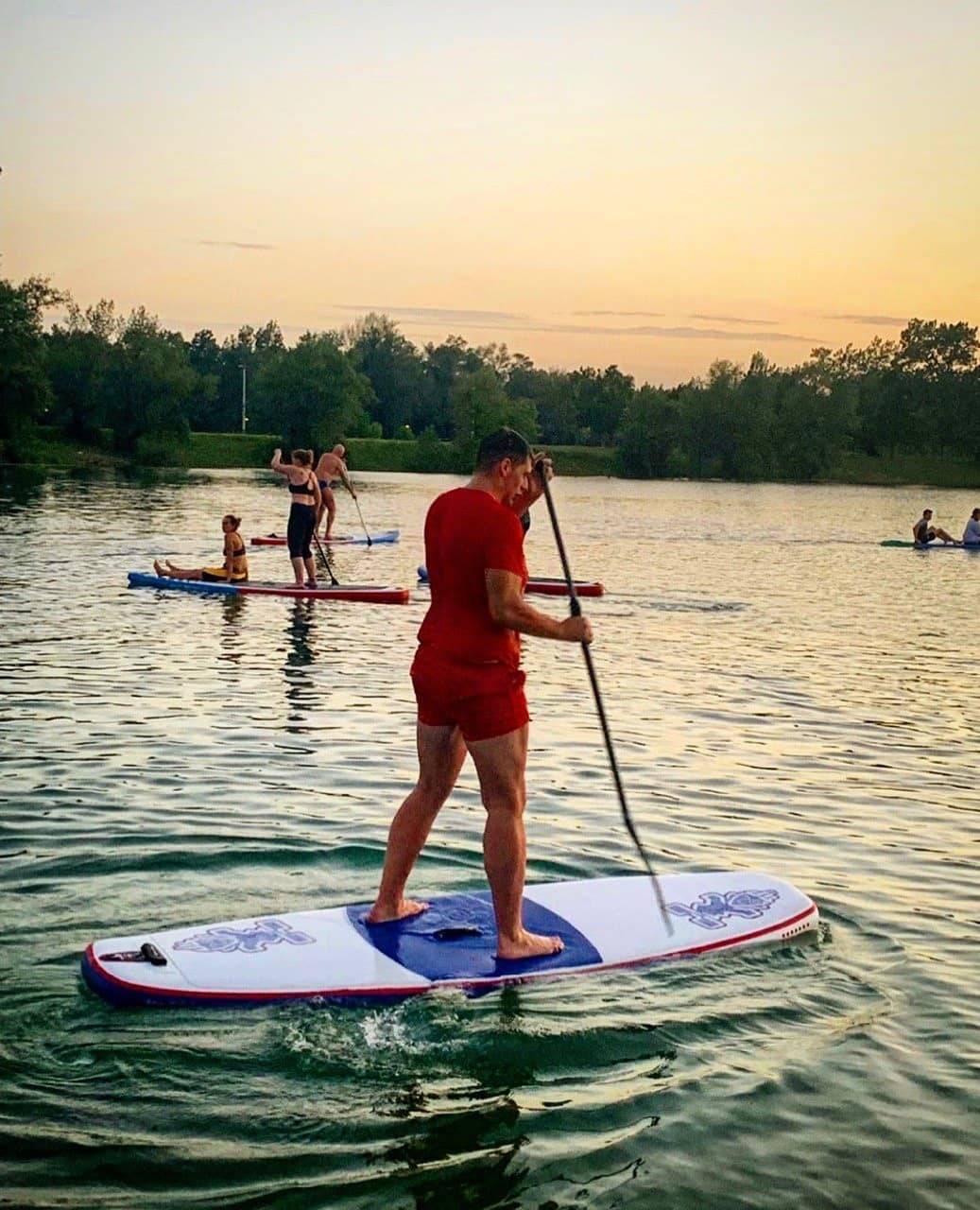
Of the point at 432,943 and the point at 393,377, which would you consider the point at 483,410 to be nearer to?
the point at 393,377

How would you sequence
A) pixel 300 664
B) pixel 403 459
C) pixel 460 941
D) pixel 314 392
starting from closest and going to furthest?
pixel 460 941, pixel 300 664, pixel 403 459, pixel 314 392

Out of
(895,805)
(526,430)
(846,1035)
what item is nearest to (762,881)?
(846,1035)

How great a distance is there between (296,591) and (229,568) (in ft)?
3.75

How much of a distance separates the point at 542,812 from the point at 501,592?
406 centimetres

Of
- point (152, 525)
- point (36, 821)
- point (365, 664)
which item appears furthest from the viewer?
point (152, 525)

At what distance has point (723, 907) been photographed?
25.2ft

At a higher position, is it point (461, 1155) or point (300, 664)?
point (300, 664)

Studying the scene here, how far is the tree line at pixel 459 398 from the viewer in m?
110

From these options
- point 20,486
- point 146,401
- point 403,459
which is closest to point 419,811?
point 20,486

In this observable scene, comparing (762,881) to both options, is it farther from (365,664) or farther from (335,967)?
(365,664)

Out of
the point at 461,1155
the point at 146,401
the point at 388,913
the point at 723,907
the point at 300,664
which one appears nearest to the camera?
the point at 461,1155

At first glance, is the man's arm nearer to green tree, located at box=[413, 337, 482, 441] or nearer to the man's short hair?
the man's short hair

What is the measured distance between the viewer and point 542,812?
1016 centimetres

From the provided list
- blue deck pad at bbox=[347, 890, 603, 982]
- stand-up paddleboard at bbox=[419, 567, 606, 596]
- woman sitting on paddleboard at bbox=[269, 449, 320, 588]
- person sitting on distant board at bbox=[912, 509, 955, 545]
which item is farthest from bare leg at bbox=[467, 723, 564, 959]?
person sitting on distant board at bbox=[912, 509, 955, 545]
